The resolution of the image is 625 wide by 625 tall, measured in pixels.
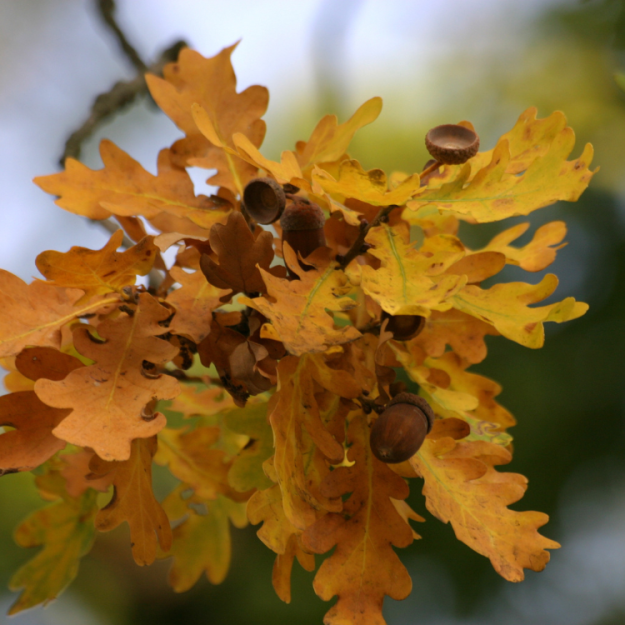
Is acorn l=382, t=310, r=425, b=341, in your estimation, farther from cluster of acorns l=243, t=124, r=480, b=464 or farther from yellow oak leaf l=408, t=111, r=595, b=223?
yellow oak leaf l=408, t=111, r=595, b=223

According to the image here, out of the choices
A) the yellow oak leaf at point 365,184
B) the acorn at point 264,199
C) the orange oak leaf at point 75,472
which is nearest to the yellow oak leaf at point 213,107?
the acorn at point 264,199

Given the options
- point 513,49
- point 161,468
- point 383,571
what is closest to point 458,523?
point 383,571

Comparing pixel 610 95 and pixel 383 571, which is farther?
pixel 610 95

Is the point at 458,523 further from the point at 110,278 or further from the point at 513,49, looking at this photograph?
the point at 513,49

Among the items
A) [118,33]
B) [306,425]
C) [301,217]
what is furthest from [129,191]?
[118,33]

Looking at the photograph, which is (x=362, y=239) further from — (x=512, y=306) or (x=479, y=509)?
(x=479, y=509)

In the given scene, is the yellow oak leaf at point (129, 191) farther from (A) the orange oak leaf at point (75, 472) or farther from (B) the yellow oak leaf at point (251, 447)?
(A) the orange oak leaf at point (75, 472)

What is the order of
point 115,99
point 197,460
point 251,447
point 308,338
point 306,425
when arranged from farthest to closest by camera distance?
point 115,99 → point 197,460 → point 251,447 → point 306,425 → point 308,338
